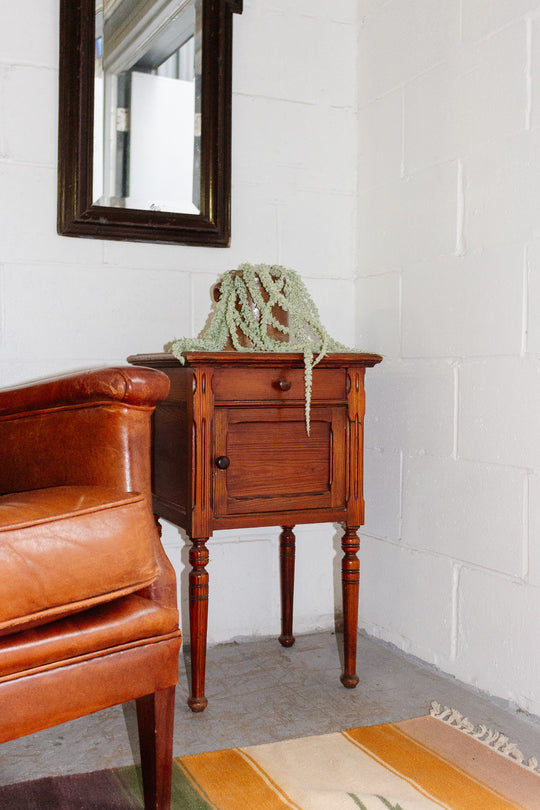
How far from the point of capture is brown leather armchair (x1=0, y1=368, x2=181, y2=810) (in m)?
0.97

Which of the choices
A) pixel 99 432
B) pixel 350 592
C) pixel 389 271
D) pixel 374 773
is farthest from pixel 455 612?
pixel 99 432

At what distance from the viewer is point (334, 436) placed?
1.78 metres

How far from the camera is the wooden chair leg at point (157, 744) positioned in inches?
45.5

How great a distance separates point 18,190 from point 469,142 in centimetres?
112

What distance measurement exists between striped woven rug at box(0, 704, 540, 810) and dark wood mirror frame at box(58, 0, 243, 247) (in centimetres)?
129

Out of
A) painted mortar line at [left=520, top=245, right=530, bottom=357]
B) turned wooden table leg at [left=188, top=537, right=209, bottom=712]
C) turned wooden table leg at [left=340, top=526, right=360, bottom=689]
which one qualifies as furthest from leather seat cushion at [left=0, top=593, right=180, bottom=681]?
painted mortar line at [left=520, top=245, right=530, bottom=357]

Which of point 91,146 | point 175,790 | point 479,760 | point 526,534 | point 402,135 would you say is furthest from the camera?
point 402,135

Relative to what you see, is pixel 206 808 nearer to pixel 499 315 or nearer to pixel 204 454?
pixel 204 454

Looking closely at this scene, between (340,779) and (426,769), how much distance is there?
17cm

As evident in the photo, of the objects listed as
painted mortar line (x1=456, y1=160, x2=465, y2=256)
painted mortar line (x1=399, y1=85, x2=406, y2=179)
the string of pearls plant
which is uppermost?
painted mortar line (x1=399, y1=85, x2=406, y2=179)

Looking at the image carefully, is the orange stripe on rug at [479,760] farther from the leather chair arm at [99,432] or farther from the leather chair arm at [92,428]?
the leather chair arm at [92,428]

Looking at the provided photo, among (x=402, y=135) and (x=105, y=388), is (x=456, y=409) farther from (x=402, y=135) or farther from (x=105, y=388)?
(x=105, y=388)

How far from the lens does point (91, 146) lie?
6.40ft

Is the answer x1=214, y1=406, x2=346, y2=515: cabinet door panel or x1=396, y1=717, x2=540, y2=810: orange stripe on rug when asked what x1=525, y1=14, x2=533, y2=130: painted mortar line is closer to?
x1=214, y1=406, x2=346, y2=515: cabinet door panel
